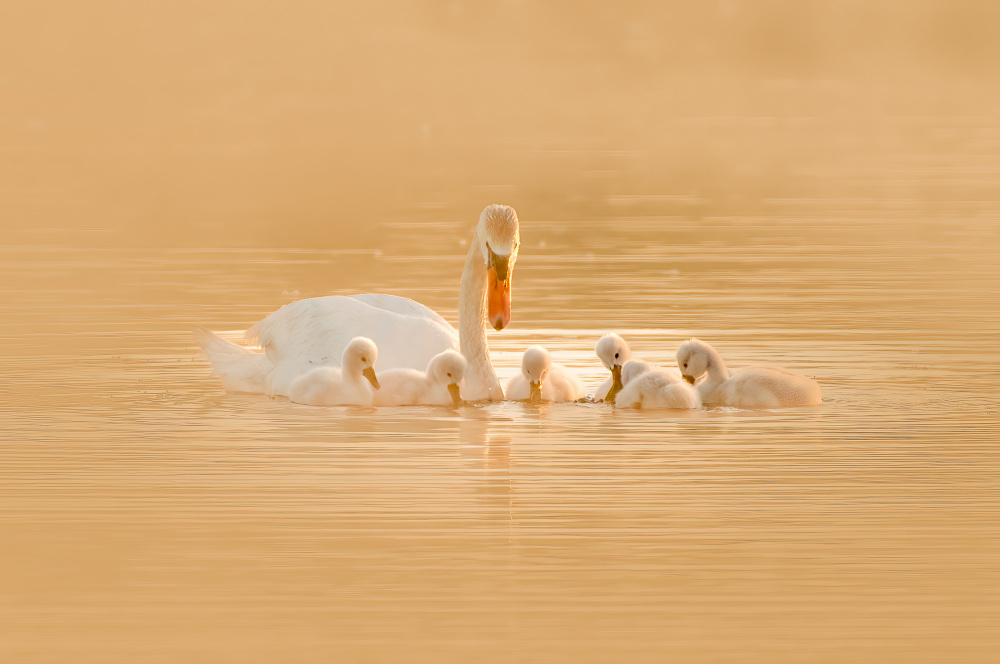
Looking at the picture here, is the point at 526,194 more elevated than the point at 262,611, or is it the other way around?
the point at 526,194

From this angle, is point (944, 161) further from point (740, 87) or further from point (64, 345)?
point (740, 87)

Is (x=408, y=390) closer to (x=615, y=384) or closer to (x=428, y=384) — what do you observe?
(x=428, y=384)

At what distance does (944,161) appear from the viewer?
4312cm

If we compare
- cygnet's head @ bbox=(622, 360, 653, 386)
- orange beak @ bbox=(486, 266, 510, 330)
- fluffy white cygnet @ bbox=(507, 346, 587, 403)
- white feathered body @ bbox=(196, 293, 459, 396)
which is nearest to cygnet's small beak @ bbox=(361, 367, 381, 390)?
white feathered body @ bbox=(196, 293, 459, 396)

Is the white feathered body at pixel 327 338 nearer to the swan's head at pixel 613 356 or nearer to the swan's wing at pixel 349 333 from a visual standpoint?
the swan's wing at pixel 349 333

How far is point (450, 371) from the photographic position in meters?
13.9

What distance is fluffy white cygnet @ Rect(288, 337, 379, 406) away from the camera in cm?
1393

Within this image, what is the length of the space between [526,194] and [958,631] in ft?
90.8

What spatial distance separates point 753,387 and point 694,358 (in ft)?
2.12

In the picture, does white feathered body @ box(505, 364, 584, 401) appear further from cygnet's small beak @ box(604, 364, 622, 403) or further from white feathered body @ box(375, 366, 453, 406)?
white feathered body @ box(375, 366, 453, 406)

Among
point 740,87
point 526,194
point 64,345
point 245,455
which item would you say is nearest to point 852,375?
point 245,455

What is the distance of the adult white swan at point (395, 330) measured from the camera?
46.8 feet

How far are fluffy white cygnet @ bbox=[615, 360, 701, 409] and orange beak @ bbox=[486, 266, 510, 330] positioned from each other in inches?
36.9

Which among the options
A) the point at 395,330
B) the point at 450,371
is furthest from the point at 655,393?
the point at 395,330
